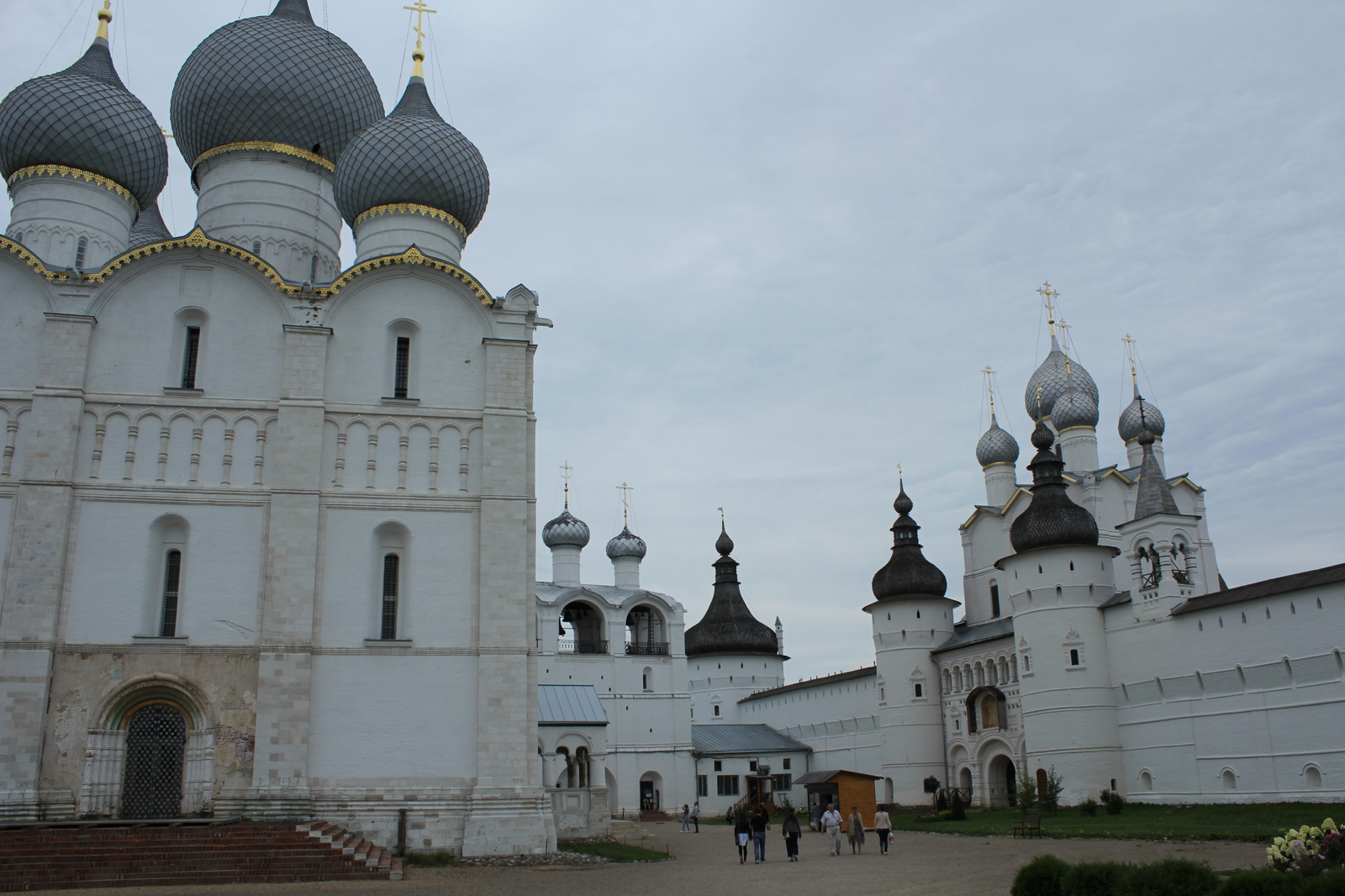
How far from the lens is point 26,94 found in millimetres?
19266

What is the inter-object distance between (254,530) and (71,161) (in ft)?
27.3

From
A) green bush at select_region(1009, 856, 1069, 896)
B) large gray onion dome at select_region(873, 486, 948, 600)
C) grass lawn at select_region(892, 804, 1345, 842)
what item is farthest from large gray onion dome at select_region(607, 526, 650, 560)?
green bush at select_region(1009, 856, 1069, 896)

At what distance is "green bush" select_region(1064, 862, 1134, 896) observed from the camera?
8.73 meters

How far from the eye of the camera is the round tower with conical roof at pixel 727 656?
154ft

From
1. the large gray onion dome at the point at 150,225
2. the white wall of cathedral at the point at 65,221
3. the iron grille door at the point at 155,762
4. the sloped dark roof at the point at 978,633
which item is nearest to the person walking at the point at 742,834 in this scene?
the iron grille door at the point at 155,762

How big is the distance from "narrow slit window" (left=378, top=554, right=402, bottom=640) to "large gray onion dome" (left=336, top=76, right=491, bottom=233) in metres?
6.91

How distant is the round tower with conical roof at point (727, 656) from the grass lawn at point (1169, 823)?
20.9 m

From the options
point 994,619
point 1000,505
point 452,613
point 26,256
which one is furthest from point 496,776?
point 1000,505

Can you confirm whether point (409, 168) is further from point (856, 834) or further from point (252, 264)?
point (856, 834)

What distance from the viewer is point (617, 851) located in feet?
60.5

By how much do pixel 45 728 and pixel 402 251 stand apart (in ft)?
29.7

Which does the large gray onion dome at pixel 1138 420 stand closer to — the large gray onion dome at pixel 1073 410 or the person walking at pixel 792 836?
the large gray onion dome at pixel 1073 410

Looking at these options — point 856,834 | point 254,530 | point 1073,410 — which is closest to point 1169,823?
point 856,834

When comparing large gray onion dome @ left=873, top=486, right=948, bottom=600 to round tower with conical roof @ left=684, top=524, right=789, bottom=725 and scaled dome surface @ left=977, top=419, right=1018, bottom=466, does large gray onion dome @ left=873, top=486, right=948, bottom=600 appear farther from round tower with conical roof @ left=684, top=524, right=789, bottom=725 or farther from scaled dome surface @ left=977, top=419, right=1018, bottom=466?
round tower with conical roof @ left=684, top=524, right=789, bottom=725
